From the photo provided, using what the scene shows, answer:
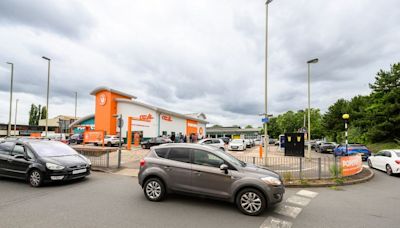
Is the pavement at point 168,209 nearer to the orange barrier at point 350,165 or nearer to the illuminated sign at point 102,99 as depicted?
the orange barrier at point 350,165

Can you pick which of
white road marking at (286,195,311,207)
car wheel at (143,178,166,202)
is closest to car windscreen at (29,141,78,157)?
car wheel at (143,178,166,202)

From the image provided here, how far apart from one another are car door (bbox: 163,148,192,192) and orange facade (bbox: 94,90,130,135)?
30082 mm

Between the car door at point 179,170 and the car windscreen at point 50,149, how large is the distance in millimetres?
4951

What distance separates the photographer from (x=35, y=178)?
7.24m

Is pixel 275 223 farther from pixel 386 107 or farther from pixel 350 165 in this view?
pixel 386 107

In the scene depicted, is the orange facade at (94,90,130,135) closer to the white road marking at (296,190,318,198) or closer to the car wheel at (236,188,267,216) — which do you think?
the white road marking at (296,190,318,198)

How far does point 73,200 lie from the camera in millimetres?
5840

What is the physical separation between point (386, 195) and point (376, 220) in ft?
10.9

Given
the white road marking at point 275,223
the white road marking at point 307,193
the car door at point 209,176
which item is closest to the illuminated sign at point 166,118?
the white road marking at point 307,193

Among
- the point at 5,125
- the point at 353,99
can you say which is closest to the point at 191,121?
Result: the point at 353,99

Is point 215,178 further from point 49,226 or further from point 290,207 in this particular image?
point 49,226

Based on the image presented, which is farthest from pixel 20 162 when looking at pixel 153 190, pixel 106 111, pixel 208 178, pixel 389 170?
pixel 106 111

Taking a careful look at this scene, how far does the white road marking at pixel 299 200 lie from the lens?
238 inches

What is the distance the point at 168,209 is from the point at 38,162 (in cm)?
521
